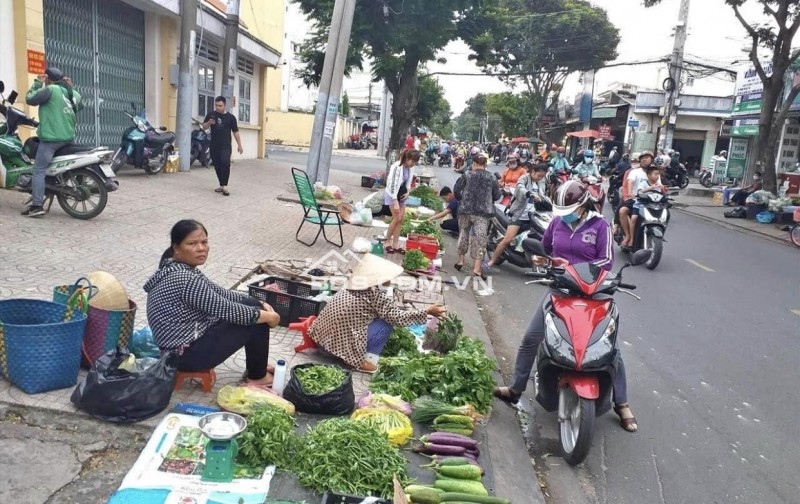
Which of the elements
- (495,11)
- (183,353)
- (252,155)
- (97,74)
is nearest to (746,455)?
(183,353)

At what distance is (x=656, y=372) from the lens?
219 inches

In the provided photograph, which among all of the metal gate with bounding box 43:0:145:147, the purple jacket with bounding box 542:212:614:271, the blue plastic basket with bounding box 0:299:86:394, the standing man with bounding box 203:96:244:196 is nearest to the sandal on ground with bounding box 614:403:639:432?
the purple jacket with bounding box 542:212:614:271

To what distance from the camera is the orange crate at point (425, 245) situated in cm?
870

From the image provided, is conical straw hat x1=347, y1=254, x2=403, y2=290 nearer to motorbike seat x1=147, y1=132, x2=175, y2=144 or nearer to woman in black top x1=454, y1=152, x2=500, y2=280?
woman in black top x1=454, y1=152, x2=500, y2=280

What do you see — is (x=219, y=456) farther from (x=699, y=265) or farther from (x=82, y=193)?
(x=699, y=265)

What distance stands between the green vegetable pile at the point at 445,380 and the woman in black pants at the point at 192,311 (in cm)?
103

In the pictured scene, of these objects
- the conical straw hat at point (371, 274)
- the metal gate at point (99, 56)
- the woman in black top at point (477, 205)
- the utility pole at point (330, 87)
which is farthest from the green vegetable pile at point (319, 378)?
the metal gate at point (99, 56)

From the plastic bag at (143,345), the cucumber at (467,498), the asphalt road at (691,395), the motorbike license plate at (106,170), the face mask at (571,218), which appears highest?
the face mask at (571,218)

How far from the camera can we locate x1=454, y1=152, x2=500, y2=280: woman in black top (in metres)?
8.57

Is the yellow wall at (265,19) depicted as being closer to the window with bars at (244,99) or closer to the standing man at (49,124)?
the window with bars at (244,99)

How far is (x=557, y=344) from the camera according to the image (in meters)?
3.95

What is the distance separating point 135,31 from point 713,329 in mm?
13457

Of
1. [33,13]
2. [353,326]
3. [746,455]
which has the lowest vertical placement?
[746,455]

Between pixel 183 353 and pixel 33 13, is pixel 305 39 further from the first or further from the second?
pixel 183 353
